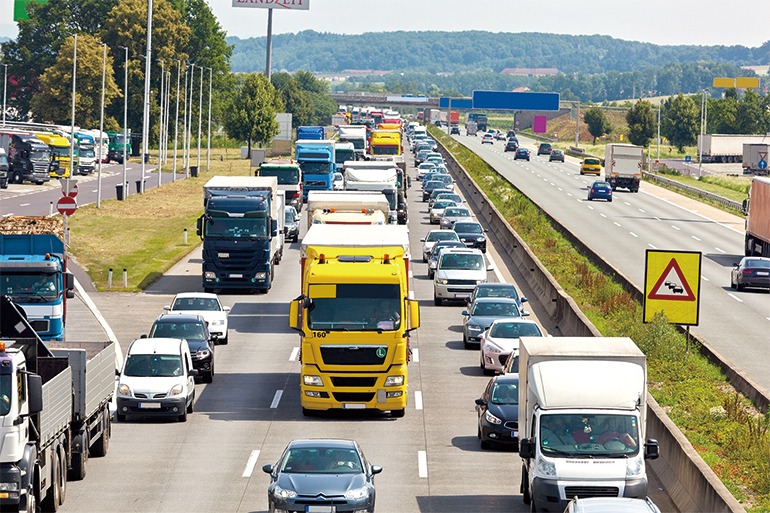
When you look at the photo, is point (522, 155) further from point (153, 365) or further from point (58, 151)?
point (153, 365)

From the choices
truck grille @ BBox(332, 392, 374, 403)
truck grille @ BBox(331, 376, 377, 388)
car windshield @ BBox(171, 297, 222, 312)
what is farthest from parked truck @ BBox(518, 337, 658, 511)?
car windshield @ BBox(171, 297, 222, 312)

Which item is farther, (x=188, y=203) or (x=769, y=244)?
(x=188, y=203)

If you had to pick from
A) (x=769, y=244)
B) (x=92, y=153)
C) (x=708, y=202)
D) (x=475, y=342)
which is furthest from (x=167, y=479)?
(x=92, y=153)

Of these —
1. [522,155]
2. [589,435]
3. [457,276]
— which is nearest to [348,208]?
[457,276]

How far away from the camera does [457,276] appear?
4872 cm

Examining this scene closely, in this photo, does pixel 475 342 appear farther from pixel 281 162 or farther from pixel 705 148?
pixel 705 148

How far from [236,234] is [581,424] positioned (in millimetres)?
29996

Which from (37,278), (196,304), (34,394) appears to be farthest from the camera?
(196,304)

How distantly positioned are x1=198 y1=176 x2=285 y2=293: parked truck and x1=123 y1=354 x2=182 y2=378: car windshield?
19030 millimetres

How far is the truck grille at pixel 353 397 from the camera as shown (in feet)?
98.5

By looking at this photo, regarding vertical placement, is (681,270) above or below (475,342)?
above

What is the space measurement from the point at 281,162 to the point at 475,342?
37.9 meters

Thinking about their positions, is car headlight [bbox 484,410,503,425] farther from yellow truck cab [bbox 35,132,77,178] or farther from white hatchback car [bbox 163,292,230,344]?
yellow truck cab [bbox 35,132,77,178]

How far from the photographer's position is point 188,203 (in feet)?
312
